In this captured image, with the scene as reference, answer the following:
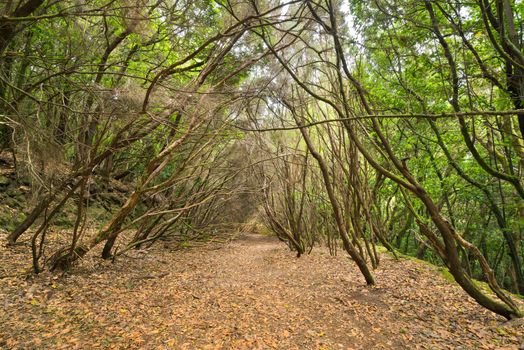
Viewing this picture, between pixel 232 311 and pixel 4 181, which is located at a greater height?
pixel 4 181

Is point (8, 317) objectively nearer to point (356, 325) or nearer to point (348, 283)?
point (356, 325)

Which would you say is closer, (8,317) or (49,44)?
(8,317)

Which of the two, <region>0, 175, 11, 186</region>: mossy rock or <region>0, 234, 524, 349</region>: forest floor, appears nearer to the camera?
<region>0, 234, 524, 349</region>: forest floor

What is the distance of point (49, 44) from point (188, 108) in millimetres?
3701

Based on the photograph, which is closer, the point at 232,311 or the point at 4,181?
the point at 232,311

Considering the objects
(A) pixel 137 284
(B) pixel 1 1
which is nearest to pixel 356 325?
(A) pixel 137 284

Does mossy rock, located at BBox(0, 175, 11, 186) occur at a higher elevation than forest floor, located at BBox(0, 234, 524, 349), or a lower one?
higher

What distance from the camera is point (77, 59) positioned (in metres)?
5.41

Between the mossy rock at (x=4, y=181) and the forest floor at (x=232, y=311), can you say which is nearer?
the forest floor at (x=232, y=311)

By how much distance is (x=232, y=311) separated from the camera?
188 inches

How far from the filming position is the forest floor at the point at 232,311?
3754 millimetres

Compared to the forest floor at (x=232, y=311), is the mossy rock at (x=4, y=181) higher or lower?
higher

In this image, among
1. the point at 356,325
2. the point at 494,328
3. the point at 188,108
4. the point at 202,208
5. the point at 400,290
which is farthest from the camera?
the point at 202,208

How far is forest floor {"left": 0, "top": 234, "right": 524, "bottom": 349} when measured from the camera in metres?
3.75
